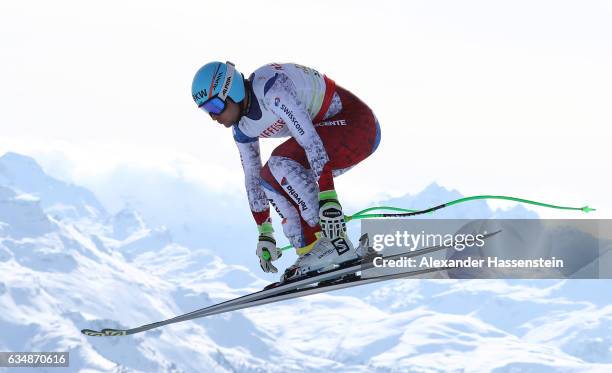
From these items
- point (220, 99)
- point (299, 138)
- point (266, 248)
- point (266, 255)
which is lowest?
point (266, 255)

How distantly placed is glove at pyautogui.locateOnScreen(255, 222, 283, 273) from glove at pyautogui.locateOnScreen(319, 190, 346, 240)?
1.92 m

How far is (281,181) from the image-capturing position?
12445 millimetres

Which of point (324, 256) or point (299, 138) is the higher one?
point (299, 138)

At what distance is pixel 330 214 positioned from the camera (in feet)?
38.8

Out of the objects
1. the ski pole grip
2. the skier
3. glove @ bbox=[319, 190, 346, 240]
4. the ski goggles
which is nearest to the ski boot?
the skier

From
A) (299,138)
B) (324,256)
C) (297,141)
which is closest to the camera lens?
(299,138)

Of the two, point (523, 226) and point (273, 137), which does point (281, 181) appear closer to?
point (273, 137)

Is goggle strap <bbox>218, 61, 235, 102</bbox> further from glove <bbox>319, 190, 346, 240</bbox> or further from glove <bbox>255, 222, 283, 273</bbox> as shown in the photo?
glove <bbox>255, 222, 283, 273</bbox>

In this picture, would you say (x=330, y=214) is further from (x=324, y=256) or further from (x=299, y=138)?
(x=299, y=138)

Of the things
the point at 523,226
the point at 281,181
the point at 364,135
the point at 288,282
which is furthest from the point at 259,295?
the point at 523,226

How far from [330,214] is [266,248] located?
2085 millimetres

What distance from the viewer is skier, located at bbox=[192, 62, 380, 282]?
1170 cm

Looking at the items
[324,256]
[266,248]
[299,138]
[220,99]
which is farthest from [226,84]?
[266,248]

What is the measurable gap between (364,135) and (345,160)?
0.46m
